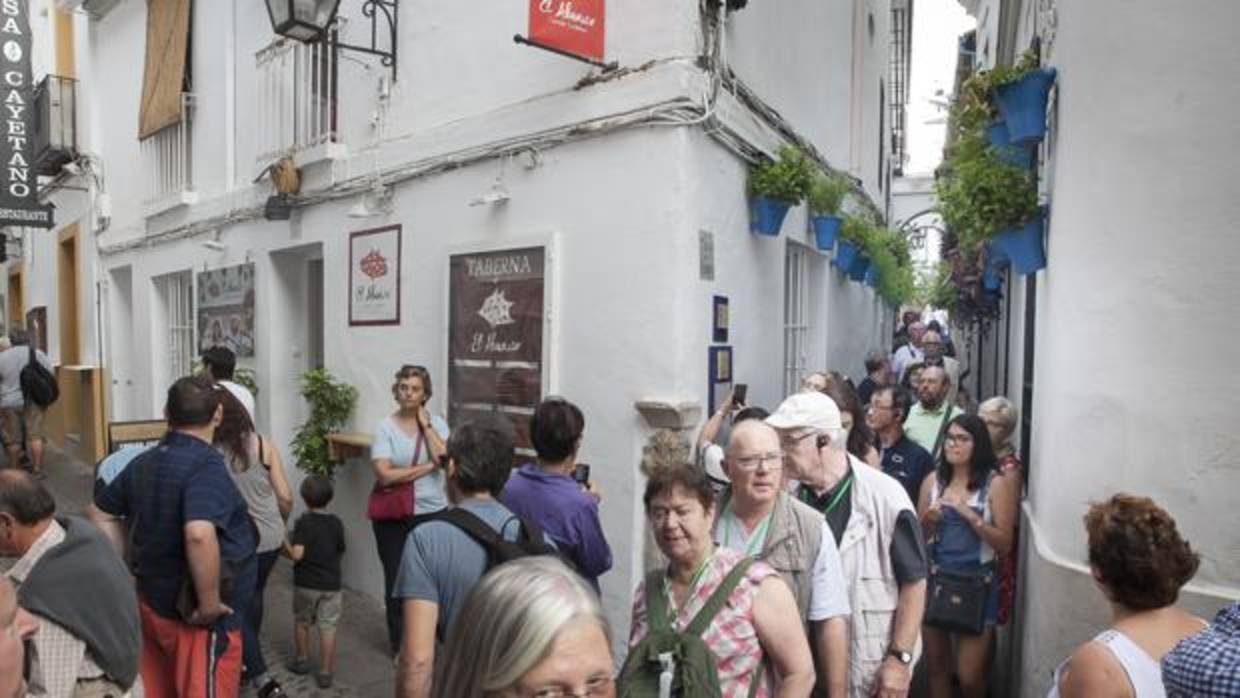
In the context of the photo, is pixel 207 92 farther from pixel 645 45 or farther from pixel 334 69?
pixel 645 45

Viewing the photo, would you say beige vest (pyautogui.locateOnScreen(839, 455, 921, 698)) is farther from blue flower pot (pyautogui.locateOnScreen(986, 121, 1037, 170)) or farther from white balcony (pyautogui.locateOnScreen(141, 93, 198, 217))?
white balcony (pyautogui.locateOnScreen(141, 93, 198, 217))

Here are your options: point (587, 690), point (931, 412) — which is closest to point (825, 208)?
point (931, 412)

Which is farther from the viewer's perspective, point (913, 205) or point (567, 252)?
point (913, 205)

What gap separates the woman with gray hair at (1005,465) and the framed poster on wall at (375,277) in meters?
4.09

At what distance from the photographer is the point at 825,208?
629 centimetres

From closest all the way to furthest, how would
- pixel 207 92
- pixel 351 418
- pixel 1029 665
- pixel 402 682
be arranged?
pixel 402 682 → pixel 1029 665 → pixel 351 418 → pixel 207 92

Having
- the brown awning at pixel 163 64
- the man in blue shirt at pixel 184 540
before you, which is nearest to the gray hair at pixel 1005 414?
the man in blue shirt at pixel 184 540

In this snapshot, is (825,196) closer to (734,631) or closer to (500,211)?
(500,211)

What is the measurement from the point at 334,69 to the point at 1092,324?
5923mm

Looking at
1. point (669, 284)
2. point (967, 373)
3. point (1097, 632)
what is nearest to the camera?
point (1097, 632)

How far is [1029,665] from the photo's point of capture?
3658 mm

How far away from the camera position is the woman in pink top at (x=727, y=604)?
2186 mm

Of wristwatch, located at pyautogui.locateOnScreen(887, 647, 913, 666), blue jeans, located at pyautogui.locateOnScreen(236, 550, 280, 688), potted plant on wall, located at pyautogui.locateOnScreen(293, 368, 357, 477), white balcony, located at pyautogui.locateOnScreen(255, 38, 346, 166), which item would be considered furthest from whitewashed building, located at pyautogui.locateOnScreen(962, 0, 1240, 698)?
white balcony, located at pyautogui.locateOnScreen(255, 38, 346, 166)

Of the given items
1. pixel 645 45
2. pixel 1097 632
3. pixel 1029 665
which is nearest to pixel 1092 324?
pixel 1097 632
